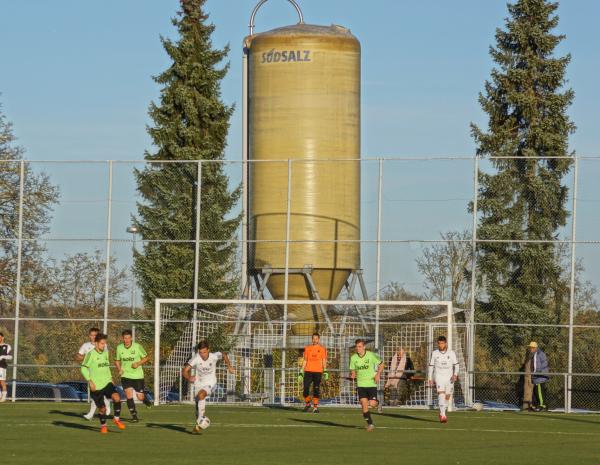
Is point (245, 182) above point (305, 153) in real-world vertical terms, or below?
below

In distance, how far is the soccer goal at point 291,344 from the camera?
3712cm

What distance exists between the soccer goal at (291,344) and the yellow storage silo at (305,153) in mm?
1093

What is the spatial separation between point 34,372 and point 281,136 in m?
18.5

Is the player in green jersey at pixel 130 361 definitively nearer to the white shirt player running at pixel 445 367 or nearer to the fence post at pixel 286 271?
the white shirt player running at pixel 445 367

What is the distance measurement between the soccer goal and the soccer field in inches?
127

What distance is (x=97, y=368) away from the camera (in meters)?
26.6

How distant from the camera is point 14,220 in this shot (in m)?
53.7

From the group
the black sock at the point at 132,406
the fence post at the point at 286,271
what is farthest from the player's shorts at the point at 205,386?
the fence post at the point at 286,271

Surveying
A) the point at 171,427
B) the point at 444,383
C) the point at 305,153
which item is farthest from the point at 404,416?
the point at 305,153

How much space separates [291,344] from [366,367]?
10.4m

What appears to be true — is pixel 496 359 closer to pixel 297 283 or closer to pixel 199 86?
pixel 297 283

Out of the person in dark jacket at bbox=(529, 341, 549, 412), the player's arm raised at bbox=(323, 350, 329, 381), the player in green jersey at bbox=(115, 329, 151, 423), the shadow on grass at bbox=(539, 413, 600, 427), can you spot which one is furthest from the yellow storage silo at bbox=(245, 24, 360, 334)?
the player in green jersey at bbox=(115, 329, 151, 423)

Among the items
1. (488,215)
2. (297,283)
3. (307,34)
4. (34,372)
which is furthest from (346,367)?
(34,372)

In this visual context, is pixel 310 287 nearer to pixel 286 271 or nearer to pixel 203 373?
pixel 286 271
